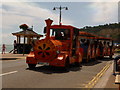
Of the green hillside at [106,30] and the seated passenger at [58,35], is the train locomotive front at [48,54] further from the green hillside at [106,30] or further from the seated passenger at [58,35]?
the green hillside at [106,30]

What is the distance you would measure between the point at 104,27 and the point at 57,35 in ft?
534

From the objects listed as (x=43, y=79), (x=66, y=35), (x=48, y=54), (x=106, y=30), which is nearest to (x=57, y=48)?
(x=48, y=54)

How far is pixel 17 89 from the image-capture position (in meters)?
6.90

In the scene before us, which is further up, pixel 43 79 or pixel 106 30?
pixel 106 30

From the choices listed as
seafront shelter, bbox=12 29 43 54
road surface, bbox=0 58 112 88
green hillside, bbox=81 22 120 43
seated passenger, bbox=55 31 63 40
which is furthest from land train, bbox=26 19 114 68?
green hillside, bbox=81 22 120 43

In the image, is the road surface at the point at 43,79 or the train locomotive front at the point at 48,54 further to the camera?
the train locomotive front at the point at 48,54

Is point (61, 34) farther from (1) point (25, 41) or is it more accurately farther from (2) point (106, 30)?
(2) point (106, 30)

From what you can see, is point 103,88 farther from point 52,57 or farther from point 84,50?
point 84,50

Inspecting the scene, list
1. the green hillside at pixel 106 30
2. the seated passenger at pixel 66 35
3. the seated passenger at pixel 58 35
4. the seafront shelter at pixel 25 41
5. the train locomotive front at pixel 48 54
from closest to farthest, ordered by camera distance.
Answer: the train locomotive front at pixel 48 54 → the seated passenger at pixel 66 35 → the seated passenger at pixel 58 35 → the seafront shelter at pixel 25 41 → the green hillside at pixel 106 30

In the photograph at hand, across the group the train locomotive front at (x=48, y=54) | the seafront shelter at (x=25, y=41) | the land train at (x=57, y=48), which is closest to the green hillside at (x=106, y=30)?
the seafront shelter at (x=25, y=41)

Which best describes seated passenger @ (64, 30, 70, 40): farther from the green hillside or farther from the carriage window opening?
the green hillside

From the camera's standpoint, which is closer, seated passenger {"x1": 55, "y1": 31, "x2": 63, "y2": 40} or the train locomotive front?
the train locomotive front

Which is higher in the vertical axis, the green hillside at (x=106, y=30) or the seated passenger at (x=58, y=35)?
the green hillside at (x=106, y=30)

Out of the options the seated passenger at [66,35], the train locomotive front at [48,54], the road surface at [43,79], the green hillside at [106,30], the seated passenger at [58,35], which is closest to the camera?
the road surface at [43,79]
